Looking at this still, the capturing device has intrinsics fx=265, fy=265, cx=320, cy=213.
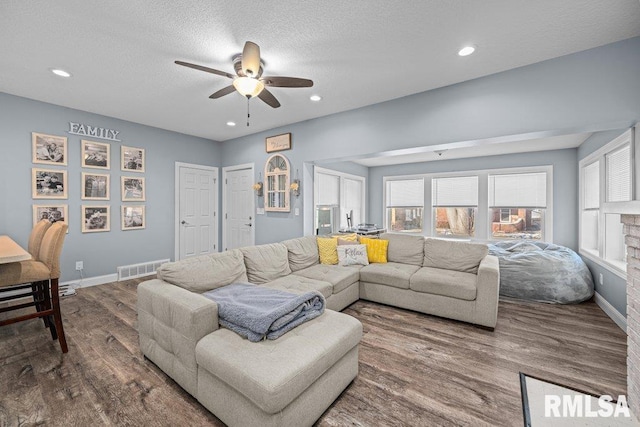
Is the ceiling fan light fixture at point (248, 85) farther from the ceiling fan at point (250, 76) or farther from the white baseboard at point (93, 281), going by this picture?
the white baseboard at point (93, 281)

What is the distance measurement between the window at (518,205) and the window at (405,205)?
1511 millimetres

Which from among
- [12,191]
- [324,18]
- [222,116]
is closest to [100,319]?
[12,191]

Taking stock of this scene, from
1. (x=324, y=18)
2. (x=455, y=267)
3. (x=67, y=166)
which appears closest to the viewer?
(x=324, y=18)

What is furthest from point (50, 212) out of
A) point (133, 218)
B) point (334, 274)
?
point (334, 274)

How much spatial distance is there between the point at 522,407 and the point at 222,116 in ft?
15.8

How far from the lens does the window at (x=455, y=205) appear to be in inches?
231

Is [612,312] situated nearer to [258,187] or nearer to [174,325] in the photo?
[174,325]

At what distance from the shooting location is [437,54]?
8.55ft

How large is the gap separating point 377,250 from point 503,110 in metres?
2.29

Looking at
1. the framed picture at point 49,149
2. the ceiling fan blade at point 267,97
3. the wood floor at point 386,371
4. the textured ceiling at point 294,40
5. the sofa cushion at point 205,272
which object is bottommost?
the wood floor at point 386,371

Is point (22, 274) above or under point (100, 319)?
above

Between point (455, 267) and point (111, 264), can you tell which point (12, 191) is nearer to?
point (111, 264)

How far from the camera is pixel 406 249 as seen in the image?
3.85 meters

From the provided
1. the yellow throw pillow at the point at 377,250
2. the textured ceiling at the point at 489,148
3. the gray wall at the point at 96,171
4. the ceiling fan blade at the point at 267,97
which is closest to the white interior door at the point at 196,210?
the gray wall at the point at 96,171
